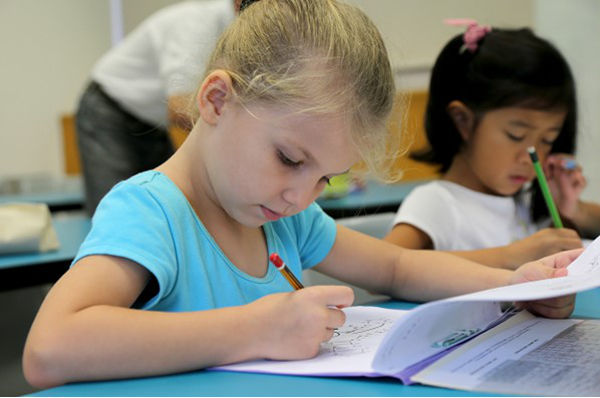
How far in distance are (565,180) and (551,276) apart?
821mm

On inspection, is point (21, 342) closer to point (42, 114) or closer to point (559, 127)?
point (559, 127)

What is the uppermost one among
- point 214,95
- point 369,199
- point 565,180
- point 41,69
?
point 214,95

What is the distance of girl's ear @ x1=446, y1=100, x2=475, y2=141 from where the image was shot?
1565 millimetres

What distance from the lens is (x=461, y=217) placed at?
1532 millimetres

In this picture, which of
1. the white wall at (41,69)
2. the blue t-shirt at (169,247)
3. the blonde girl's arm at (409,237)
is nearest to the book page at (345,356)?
the blue t-shirt at (169,247)

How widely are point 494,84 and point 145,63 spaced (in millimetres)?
1327

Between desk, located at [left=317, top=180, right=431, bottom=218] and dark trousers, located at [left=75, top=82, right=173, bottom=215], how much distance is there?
640 millimetres

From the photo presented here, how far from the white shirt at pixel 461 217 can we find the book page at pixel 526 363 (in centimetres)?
67

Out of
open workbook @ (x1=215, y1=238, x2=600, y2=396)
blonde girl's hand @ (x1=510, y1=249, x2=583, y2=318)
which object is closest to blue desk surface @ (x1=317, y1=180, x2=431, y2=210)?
blonde girl's hand @ (x1=510, y1=249, x2=583, y2=318)

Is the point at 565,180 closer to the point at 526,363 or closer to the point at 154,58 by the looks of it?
the point at 526,363

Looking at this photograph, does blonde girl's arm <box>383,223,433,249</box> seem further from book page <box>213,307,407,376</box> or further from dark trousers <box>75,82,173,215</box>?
dark trousers <box>75,82,173,215</box>

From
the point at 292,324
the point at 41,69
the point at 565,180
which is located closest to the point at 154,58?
the point at 565,180

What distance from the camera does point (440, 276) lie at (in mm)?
1020


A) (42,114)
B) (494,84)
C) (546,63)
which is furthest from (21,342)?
(42,114)
